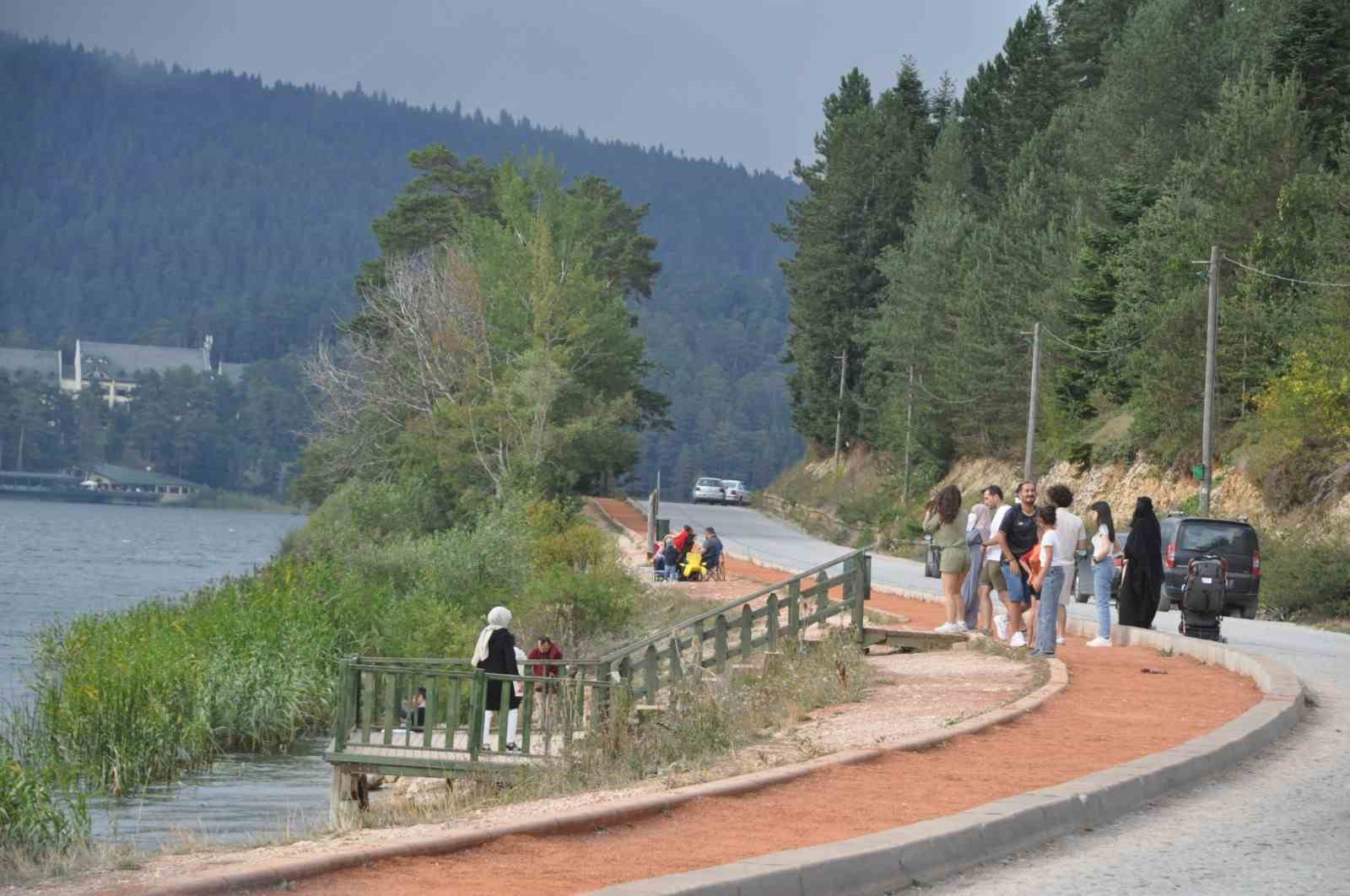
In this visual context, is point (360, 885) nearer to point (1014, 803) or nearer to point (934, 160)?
point (1014, 803)

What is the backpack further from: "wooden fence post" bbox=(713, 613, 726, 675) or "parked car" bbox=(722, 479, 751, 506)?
"parked car" bbox=(722, 479, 751, 506)

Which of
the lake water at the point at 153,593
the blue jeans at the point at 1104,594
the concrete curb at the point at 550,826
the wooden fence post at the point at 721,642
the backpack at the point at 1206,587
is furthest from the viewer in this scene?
the backpack at the point at 1206,587

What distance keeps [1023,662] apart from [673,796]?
1019 cm

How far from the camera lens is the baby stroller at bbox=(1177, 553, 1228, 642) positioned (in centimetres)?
2458

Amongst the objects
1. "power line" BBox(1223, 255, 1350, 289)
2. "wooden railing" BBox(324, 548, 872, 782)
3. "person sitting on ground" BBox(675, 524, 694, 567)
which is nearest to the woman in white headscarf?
"wooden railing" BBox(324, 548, 872, 782)

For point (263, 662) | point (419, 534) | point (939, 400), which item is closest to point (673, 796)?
point (263, 662)

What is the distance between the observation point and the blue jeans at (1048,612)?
67.2ft

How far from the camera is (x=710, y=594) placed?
138 ft

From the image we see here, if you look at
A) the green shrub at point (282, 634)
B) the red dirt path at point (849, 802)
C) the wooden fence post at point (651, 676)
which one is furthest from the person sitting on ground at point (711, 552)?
the red dirt path at point (849, 802)

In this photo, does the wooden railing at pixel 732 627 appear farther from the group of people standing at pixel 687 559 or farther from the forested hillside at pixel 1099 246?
the forested hillside at pixel 1099 246

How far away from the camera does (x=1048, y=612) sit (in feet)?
67.3

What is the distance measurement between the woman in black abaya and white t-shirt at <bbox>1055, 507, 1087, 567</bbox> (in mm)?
2351

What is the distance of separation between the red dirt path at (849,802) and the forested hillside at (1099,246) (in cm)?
2732

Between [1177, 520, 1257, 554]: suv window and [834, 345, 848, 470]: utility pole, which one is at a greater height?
[834, 345, 848, 470]: utility pole
